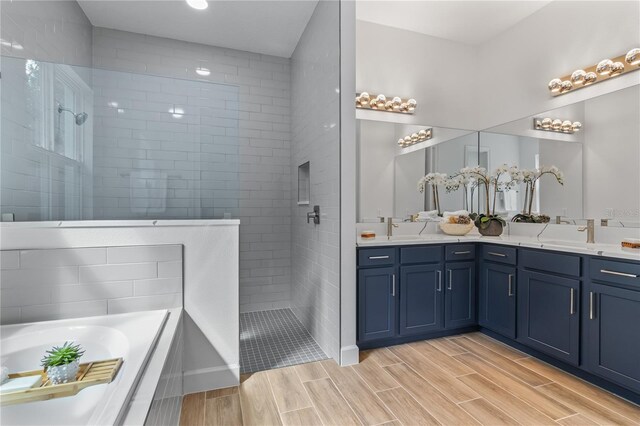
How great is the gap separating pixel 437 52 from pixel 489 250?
2331mm

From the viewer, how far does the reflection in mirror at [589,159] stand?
2.41 metres

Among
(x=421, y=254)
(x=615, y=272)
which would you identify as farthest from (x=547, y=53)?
(x=421, y=254)

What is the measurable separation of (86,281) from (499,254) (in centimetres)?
301

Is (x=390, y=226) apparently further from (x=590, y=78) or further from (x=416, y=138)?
(x=590, y=78)

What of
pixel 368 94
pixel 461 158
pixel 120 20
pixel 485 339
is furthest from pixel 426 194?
pixel 120 20

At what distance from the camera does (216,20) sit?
3010mm

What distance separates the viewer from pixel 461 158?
11.6ft

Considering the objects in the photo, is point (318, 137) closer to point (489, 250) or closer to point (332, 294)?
point (332, 294)

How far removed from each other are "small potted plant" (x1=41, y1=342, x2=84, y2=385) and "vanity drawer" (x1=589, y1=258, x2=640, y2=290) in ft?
9.44

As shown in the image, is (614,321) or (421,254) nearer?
(614,321)

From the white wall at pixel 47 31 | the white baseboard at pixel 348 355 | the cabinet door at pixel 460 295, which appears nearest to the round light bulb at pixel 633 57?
the cabinet door at pixel 460 295

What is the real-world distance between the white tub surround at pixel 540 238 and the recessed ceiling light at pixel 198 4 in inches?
95.5

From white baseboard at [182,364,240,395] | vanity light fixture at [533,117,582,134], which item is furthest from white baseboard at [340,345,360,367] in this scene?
vanity light fixture at [533,117,582,134]

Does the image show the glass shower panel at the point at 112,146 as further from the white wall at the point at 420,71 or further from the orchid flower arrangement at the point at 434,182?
the orchid flower arrangement at the point at 434,182
